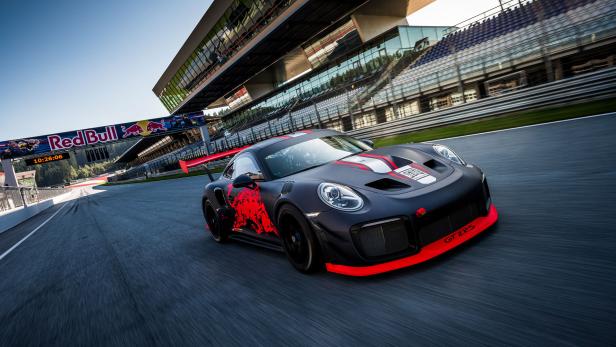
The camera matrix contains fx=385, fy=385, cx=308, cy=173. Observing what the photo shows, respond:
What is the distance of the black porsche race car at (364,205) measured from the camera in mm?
2506

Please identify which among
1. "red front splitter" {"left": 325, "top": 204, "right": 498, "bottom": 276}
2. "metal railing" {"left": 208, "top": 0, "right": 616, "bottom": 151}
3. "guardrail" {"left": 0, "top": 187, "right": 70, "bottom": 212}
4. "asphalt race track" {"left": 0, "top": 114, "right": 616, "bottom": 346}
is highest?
"metal railing" {"left": 208, "top": 0, "right": 616, "bottom": 151}

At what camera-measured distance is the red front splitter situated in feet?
8.25

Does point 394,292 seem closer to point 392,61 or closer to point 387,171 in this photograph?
point 387,171

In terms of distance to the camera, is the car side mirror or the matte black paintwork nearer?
the matte black paintwork

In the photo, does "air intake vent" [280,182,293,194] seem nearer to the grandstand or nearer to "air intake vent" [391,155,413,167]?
"air intake vent" [391,155,413,167]

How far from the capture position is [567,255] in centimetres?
234

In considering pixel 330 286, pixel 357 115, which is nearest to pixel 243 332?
pixel 330 286

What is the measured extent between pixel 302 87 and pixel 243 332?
113 ft

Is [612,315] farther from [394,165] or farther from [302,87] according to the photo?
[302,87]

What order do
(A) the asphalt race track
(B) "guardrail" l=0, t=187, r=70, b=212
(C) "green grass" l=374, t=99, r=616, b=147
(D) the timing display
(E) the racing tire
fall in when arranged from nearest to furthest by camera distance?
(A) the asphalt race track, (E) the racing tire, (C) "green grass" l=374, t=99, r=616, b=147, (B) "guardrail" l=0, t=187, r=70, b=212, (D) the timing display

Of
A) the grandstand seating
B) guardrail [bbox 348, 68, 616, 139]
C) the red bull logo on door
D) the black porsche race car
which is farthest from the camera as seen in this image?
the red bull logo on door

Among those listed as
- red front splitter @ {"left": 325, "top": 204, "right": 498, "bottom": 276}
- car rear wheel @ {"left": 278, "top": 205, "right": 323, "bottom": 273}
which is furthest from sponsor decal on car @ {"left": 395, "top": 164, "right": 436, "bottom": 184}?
car rear wheel @ {"left": 278, "top": 205, "right": 323, "bottom": 273}

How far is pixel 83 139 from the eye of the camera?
1432 inches

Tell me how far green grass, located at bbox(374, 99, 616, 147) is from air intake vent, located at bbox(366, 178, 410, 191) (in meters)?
7.32
